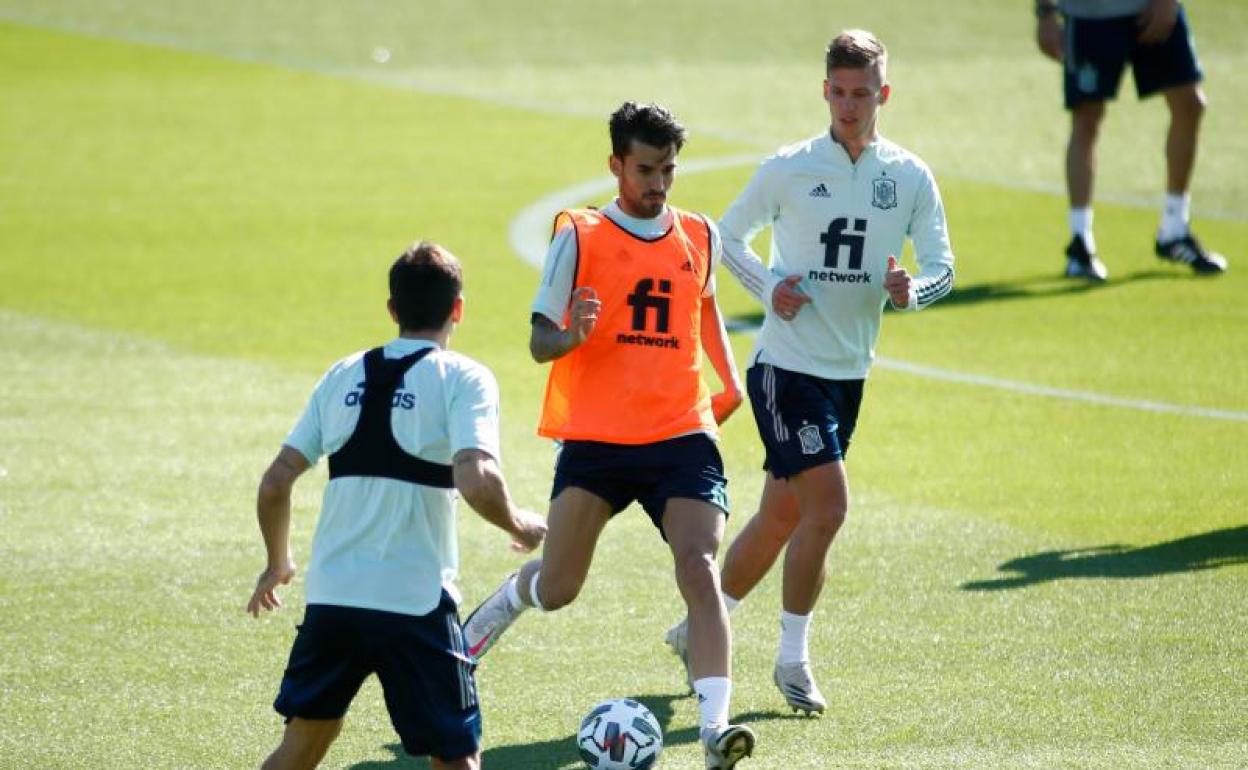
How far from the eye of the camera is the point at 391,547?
602 cm

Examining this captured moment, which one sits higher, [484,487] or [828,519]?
[484,487]

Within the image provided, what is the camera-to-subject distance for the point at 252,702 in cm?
775

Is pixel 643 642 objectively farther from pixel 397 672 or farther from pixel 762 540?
pixel 397 672

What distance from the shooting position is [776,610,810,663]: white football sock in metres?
7.68

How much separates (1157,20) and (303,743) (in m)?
11.6

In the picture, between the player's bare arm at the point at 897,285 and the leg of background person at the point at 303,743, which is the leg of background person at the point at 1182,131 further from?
the leg of background person at the point at 303,743

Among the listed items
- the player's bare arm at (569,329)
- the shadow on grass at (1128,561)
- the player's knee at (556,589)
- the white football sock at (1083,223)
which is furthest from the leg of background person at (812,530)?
the white football sock at (1083,223)

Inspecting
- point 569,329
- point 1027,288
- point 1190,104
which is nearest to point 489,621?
point 569,329

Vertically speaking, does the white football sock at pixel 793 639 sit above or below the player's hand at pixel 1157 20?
below

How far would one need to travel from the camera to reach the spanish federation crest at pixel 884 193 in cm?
805

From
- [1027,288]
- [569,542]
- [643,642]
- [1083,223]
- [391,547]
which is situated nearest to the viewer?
[391,547]

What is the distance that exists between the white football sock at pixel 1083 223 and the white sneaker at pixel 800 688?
9.46 meters

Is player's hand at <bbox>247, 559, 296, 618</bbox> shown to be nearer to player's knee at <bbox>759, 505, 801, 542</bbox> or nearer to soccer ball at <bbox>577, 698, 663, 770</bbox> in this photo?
soccer ball at <bbox>577, 698, 663, 770</bbox>

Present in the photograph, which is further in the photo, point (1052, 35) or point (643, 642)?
point (1052, 35)
